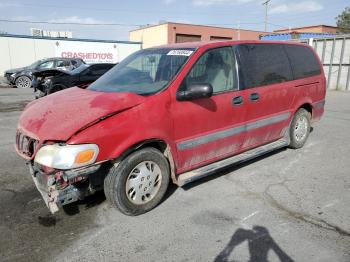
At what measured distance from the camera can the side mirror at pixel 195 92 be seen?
3.73 m

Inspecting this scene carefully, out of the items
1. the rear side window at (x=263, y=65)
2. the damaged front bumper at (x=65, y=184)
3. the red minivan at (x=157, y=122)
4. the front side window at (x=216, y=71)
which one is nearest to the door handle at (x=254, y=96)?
the red minivan at (x=157, y=122)

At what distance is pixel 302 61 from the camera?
226 inches

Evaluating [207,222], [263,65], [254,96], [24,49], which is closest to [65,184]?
[207,222]

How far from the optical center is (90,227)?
346cm

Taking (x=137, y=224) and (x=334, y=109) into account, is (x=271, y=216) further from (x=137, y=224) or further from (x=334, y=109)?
(x=334, y=109)

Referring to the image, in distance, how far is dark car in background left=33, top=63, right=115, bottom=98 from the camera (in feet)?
37.9

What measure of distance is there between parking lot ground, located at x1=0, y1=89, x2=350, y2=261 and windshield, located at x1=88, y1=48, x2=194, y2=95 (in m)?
1.39

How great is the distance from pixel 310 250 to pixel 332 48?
672 inches

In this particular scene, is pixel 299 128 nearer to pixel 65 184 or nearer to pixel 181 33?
pixel 65 184

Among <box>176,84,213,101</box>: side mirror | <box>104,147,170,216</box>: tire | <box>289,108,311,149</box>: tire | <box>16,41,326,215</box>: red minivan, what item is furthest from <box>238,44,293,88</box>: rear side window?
<box>104,147,170,216</box>: tire

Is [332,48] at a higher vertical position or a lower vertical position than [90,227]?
higher

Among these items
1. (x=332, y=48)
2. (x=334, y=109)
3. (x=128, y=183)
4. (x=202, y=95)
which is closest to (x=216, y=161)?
(x=202, y=95)

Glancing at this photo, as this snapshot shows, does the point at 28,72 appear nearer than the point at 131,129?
No

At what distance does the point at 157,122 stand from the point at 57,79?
9.12 metres
